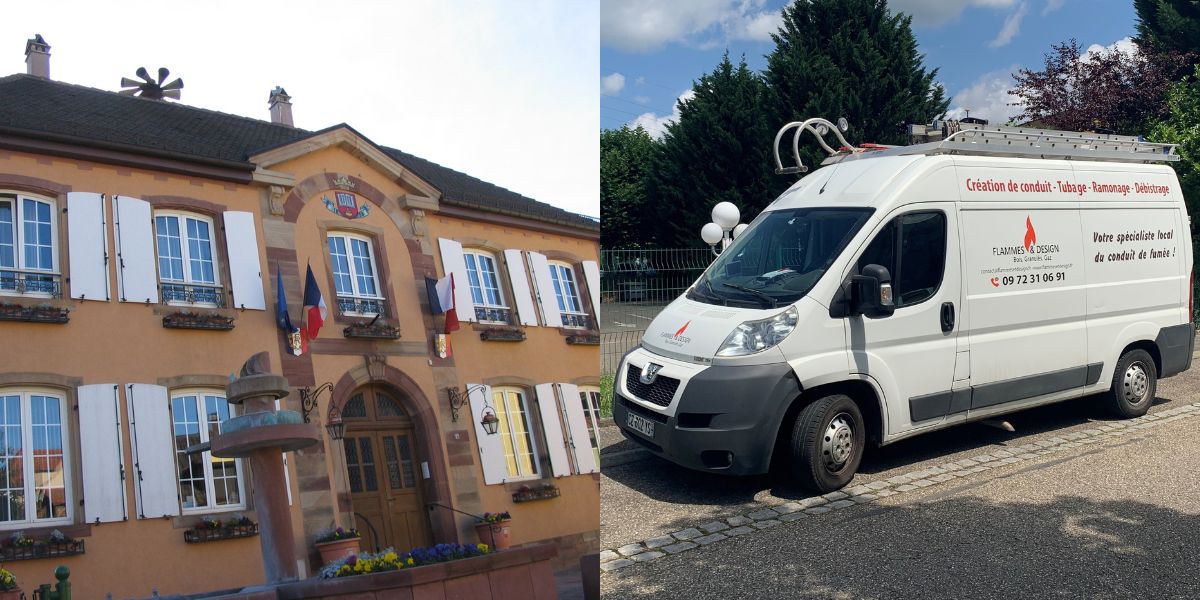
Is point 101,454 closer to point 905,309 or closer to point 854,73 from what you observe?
point 905,309

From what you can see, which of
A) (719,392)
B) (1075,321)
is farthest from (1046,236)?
(719,392)

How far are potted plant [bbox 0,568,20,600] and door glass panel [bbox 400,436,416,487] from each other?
2.44 feet

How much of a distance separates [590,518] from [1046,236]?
237 inches

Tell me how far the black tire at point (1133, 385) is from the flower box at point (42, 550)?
7969mm

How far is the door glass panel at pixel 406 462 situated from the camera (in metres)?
2.12

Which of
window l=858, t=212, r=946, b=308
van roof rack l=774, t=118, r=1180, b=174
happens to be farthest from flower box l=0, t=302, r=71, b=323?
van roof rack l=774, t=118, r=1180, b=174

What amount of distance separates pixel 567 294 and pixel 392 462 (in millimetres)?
540

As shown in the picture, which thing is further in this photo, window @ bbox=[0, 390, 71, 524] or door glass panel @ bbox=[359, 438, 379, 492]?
door glass panel @ bbox=[359, 438, 379, 492]

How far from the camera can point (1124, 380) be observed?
26.2 ft

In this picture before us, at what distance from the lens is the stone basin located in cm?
194

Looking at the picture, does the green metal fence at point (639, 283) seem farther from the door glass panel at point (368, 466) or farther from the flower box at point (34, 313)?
the flower box at point (34, 313)

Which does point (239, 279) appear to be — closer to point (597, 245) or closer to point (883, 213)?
point (597, 245)

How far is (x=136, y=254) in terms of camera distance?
191cm

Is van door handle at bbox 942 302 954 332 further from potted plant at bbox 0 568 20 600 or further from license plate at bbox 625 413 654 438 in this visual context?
potted plant at bbox 0 568 20 600
